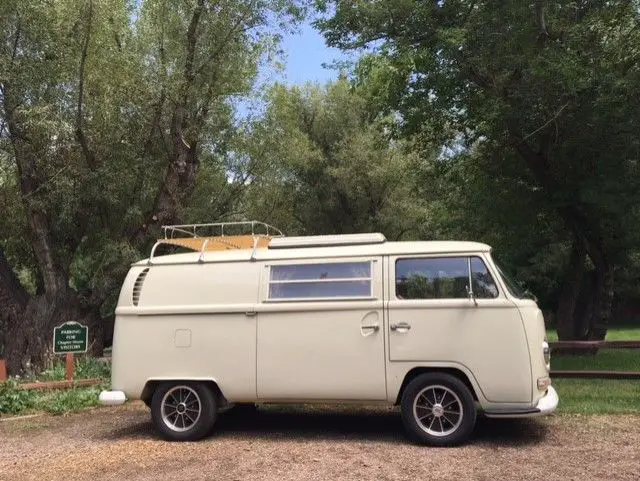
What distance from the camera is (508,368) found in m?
7.13

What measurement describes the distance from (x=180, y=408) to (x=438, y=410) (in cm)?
302

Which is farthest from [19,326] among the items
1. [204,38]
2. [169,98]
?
[204,38]

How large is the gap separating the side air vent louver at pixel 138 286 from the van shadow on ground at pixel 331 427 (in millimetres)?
1686

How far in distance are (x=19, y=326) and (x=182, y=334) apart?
36.1 ft

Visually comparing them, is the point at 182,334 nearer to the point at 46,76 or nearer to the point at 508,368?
the point at 508,368

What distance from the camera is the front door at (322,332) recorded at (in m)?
7.52

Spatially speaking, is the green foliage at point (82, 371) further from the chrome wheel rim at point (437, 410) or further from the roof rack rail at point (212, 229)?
the chrome wheel rim at point (437, 410)

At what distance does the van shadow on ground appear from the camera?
773cm

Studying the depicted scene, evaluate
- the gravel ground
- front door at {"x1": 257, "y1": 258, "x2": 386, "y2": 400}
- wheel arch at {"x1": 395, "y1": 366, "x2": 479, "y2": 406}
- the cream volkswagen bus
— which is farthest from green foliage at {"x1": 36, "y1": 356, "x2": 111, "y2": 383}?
wheel arch at {"x1": 395, "y1": 366, "x2": 479, "y2": 406}

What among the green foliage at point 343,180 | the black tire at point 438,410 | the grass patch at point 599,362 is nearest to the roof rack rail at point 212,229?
the black tire at point 438,410

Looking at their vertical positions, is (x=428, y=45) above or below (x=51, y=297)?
above

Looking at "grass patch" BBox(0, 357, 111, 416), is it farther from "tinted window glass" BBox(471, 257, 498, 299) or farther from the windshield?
the windshield

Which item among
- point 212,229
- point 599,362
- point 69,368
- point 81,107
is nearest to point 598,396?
point 599,362

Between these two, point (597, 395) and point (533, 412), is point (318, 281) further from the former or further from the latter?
point (597, 395)
